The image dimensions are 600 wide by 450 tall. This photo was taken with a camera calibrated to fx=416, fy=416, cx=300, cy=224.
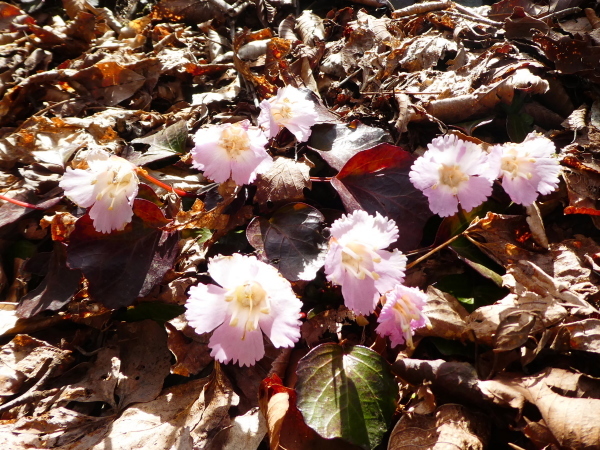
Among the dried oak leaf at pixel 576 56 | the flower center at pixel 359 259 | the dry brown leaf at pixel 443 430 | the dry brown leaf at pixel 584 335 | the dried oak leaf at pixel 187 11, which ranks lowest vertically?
the dry brown leaf at pixel 443 430

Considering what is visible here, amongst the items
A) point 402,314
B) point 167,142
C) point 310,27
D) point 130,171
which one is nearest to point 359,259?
point 402,314

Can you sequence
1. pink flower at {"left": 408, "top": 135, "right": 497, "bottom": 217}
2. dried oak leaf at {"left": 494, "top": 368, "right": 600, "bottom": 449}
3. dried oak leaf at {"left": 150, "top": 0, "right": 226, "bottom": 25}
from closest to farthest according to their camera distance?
dried oak leaf at {"left": 494, "top": 368, "right": 600, "bottom": 449} < pink flower at {"left": 408, "top": 135, "right": 497, "bottom": 217} < dried oak leaf at {"left": 150, "top": 0, "right": 226, "bottom": 25}

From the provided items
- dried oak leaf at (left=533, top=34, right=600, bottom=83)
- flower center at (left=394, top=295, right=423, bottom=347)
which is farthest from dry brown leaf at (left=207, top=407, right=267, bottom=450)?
dried oak leaf at (left=533, top=34, right=600, bottom=83)

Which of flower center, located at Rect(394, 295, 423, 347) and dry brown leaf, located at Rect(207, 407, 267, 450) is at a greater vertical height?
flower center, located at Rect(394, 295, 423, 347)

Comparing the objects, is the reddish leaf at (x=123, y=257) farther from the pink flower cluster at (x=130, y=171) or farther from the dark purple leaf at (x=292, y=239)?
the dark purple leaf at (x=292, y=239)

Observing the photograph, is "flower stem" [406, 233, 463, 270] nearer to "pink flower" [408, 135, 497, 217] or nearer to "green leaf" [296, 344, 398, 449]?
"pink flower" [408, 135, 497, 217]

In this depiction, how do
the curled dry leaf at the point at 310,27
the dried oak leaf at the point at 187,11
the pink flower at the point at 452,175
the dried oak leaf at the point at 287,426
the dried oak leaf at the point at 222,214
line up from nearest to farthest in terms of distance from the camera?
the dried oak leaf at the point at 287,426 < the pink flower at the point at 452,175 < the dried oak leaf at the point at 222,214 < the curled dry leaf at the point at 310,27 < the dried oak leaf at the point at 187,11

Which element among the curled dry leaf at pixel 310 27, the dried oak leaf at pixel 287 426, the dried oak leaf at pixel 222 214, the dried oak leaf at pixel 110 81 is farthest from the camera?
the curled dry leaf at pixel 310 27

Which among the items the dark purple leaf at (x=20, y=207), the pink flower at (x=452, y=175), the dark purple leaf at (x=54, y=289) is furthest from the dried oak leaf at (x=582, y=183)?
the dark purple leaf at (x=20, y=207)
